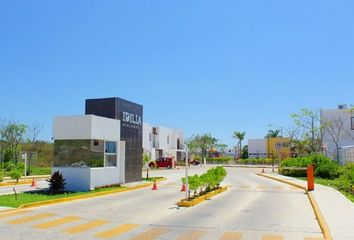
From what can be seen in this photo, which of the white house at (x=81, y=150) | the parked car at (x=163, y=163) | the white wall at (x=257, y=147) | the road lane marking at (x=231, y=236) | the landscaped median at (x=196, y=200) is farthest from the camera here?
the white wall at (x=257, y=147)

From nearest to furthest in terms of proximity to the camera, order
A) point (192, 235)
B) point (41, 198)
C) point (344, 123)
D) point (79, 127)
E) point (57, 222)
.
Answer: point (192, 235)
point (57, 222)
point (41, 198)
point (79, 127)
point (344, 123)

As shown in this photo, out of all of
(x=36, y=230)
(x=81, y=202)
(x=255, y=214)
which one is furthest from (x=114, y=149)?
(x=36, y=230)

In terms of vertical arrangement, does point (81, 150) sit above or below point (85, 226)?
above

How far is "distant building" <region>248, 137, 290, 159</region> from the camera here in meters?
98.2

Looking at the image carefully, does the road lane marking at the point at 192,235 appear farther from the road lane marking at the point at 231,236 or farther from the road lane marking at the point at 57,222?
the road lane marking at the point at 57,222

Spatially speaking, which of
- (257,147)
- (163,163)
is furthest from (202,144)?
(163,163)

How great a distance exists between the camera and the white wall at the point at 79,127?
971 inches

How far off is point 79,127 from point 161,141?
2227 inches

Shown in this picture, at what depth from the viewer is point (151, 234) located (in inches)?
468

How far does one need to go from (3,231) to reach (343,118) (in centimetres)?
5634

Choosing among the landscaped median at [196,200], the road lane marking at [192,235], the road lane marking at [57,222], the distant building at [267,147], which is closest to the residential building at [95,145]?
the landscaped median at [196,200]

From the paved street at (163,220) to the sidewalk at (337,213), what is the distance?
0.52 m

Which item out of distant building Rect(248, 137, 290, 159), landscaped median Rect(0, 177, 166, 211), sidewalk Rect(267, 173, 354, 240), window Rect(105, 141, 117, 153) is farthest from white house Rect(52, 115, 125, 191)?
distant building Rect(248, 137, 290, 159)

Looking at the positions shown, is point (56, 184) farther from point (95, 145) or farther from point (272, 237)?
point (272, 237)
